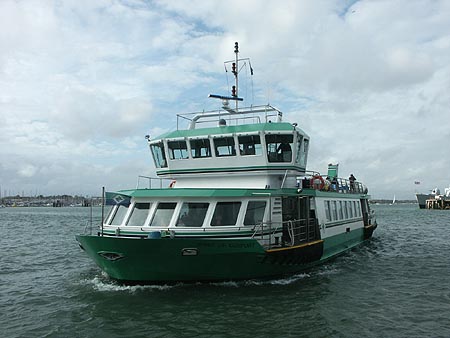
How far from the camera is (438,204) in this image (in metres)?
106

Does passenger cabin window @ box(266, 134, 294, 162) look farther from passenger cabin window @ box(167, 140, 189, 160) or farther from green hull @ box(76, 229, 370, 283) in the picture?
green hull @ box(76, 229, 370, 283)

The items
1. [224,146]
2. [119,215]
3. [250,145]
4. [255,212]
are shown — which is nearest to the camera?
[255,212]

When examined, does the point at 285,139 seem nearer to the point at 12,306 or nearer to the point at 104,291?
the point at 104,291

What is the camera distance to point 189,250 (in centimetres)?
1175

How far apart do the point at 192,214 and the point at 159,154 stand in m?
5.08

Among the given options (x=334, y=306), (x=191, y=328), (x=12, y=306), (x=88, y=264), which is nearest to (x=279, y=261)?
(x=334, y=306)

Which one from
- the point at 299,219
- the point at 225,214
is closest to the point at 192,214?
the point at 225,214

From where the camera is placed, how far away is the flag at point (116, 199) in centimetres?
1297

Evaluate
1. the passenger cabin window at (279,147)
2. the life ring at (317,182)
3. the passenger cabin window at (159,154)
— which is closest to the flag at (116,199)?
the passenger cabin window at (159,154)

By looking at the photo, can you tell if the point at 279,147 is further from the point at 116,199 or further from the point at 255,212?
the point at 116,199

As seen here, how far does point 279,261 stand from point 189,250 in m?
3.20

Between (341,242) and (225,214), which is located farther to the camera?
(341,242)

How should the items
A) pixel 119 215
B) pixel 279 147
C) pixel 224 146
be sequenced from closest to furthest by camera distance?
pixel 119 215, pixel 279 147, pixel 224 146

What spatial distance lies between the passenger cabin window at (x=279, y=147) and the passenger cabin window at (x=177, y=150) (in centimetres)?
340
